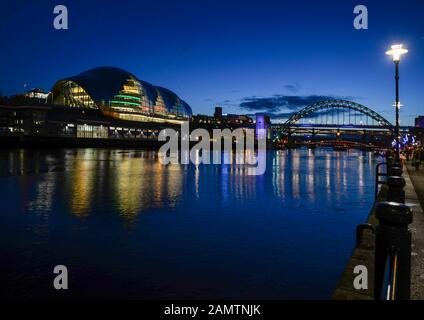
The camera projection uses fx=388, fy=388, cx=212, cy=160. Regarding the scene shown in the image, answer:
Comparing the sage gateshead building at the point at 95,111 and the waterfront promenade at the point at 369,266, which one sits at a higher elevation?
the sage gateshead building at the point at 95,111

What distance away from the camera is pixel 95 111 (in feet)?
362

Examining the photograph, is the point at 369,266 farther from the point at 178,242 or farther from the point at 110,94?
the point at 110,94

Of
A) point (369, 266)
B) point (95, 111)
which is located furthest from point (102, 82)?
point (369, 266)

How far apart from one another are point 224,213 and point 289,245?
4.42 metres

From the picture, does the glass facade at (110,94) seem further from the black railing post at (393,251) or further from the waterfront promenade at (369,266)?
the black railing post at (393,251)

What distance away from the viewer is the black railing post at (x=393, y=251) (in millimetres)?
3139

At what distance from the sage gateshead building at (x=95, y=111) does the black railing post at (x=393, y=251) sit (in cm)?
8679

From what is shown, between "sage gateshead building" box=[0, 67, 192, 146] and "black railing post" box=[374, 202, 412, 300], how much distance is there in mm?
86788

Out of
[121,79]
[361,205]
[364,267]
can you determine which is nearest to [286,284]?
[364,267]

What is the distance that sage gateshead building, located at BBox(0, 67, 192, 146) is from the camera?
82.0 meters

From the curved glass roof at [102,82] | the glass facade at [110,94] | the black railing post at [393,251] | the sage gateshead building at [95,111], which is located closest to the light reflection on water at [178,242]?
the black railing post at [393,251]

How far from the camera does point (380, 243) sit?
10.6 feet
